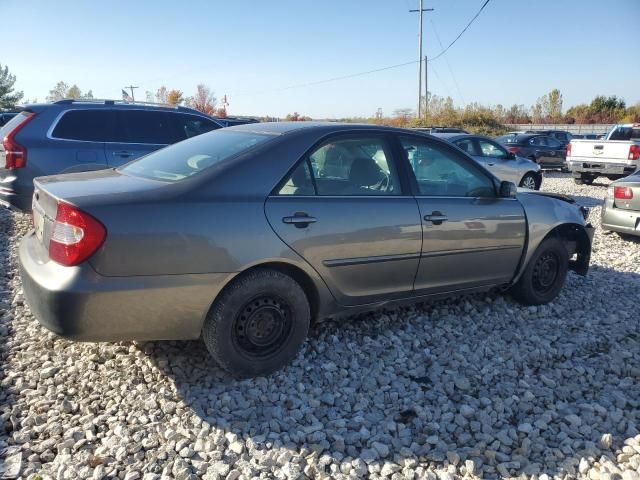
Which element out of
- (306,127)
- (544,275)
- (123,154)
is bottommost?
(544,275)

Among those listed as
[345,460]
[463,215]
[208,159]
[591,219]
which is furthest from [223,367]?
[591,219]

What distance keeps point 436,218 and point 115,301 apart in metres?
2.27

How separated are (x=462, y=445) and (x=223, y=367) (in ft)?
4.73

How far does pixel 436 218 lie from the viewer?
3840 mm

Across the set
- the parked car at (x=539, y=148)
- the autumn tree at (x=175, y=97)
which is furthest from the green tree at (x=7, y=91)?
the parked car at (x=539, y=148)

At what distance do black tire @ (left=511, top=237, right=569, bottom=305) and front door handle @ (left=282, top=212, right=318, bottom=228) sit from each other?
2.33 metres

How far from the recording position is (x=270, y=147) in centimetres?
332

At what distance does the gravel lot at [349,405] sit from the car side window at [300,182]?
3.80ft

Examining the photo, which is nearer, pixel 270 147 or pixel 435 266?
pixel 270 147

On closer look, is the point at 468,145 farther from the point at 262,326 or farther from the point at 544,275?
the point at 262,326

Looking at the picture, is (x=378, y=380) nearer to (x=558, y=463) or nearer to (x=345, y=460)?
(x=345, y=460)

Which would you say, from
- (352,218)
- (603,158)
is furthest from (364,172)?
(603,158)

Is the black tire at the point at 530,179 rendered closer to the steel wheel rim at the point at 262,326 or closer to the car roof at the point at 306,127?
the car roof at the point at 306,127

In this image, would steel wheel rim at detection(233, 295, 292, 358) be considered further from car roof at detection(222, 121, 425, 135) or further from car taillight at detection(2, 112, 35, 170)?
car taillight at detection(2, 112, 35, 170)
